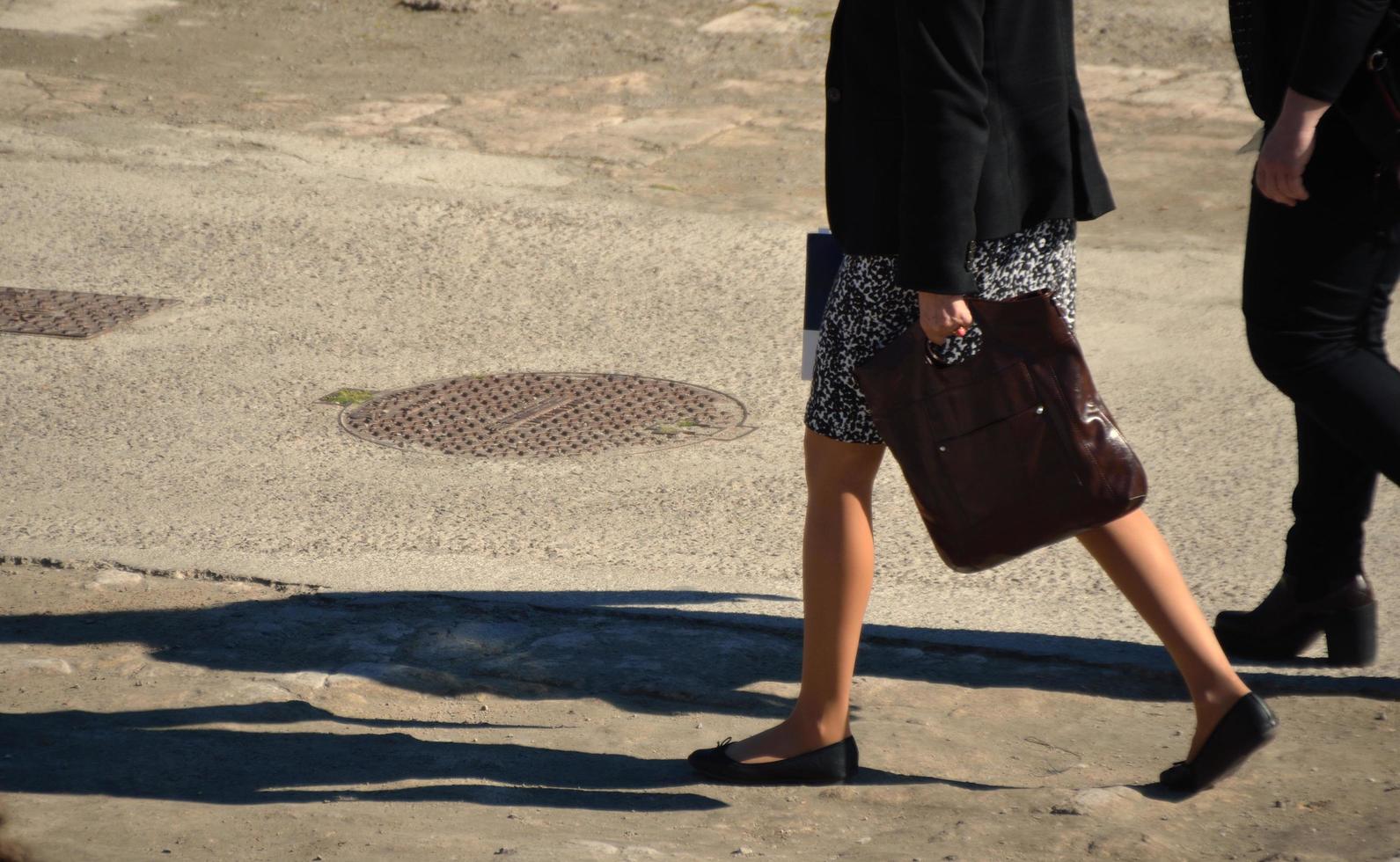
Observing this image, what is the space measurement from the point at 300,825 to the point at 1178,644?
4.89 feet

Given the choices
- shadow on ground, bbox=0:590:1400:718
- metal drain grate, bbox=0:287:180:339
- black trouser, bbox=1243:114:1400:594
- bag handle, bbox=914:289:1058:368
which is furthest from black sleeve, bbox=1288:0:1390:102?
metal drain grate, bbox=0:287:180:339

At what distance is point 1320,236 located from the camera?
3.16 metres

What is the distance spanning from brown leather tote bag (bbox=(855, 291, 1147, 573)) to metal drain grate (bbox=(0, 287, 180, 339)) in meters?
3.90

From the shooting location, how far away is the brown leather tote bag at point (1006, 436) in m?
2.69


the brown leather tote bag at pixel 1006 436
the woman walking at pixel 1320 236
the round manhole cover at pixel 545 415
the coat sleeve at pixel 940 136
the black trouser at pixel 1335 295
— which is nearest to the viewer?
the coat sleeve at pixel 940 136

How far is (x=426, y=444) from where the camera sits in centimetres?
491

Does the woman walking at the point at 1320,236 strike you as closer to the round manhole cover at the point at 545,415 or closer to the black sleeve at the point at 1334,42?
the black sleeve at the point at 1334,42

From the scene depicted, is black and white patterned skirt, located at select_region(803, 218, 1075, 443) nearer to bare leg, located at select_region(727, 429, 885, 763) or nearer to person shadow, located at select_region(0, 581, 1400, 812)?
bare leg, located at select_region(727, 429, 885, 763)

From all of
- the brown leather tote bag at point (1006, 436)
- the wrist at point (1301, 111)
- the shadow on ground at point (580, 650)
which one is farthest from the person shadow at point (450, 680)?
the wrist at point (1301, 111)

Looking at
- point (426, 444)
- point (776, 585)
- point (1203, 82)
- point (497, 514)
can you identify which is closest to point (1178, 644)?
point (776, 585)

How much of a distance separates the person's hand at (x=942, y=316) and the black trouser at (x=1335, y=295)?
2.71ft

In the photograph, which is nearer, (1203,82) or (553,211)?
(553,211)

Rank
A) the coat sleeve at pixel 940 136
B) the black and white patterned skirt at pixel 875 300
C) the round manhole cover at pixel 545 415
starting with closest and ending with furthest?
the coat sleeve at pixel 940 136 → the black and white patterned skirt at pixel 875 300 → the round manhole cover at pixel 545 415

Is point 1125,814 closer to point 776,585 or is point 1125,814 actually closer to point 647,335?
point 776,585
